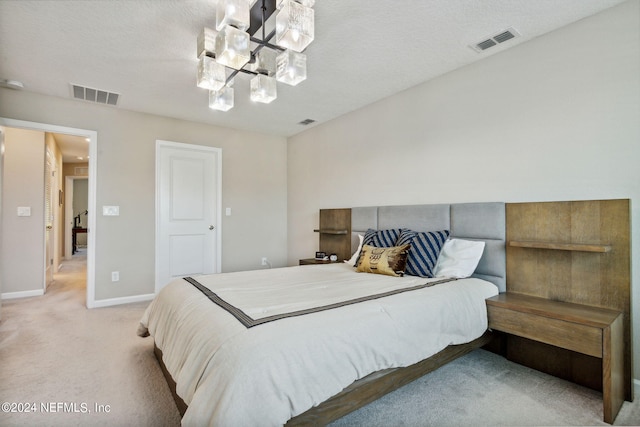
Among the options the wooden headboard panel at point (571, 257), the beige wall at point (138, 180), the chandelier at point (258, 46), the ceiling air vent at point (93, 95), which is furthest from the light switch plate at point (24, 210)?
the wooden headboard panel at point (571, 257)

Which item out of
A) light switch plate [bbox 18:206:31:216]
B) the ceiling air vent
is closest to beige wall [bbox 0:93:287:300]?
the ceiling air vent

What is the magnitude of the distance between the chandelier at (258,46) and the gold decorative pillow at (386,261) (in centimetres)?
159

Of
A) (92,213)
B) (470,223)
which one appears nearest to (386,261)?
(470,223)

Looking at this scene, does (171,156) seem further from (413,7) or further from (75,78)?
(413,7)

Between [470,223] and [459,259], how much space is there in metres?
0.37

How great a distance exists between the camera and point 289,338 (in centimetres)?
131

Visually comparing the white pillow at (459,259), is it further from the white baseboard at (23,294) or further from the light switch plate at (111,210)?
the white baseboard at (23,294)

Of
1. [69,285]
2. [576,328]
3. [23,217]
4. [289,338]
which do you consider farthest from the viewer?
[69,285]

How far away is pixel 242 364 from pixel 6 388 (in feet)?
6.33

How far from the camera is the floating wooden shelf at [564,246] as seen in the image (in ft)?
6.36

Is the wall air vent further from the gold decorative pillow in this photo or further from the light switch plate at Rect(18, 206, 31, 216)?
the light switch plate at Rect(18, 206, 31, 216)

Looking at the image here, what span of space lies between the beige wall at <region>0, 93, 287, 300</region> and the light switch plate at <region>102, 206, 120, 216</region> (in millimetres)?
51

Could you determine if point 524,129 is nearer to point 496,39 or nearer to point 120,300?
point 496,39

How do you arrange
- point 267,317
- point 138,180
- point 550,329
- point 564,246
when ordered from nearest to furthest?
point 267,317 < point 550,329 < point 564,246 < point 138,180
